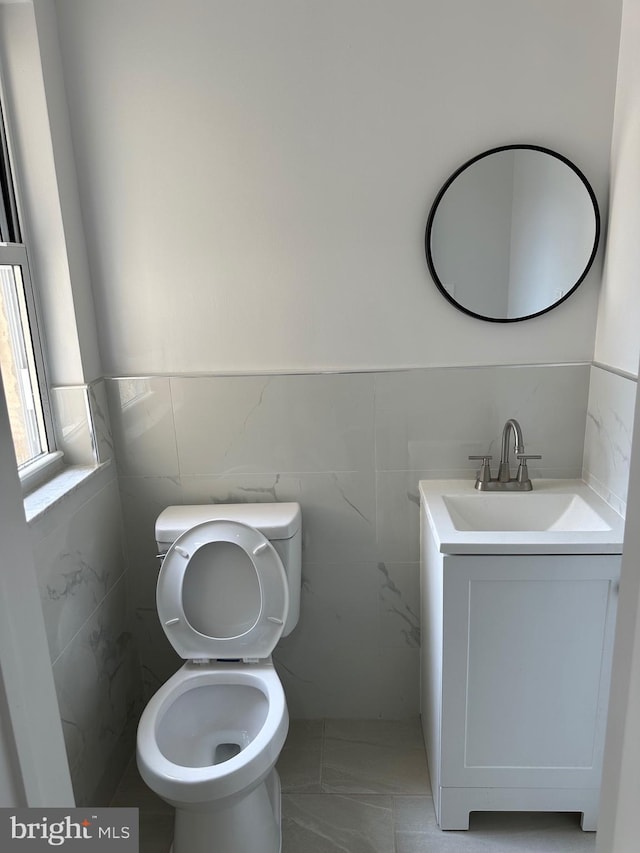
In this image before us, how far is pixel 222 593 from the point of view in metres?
1.94

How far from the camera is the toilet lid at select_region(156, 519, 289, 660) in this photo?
1.89 metres

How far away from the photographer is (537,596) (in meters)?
1.64

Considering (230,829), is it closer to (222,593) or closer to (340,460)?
(222,593)

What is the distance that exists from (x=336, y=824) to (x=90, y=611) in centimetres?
96

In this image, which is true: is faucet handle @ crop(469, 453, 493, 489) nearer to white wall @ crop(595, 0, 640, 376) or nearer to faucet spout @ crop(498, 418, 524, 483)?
faucet spout @ crop(498, 418, 524, 483)

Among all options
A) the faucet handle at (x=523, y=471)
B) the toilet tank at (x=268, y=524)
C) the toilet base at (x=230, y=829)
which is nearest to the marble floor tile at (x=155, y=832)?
the toilet base at (x=230, y=829)

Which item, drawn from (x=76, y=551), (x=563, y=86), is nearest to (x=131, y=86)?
(x=563, y=86)

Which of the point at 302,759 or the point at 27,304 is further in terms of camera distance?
the point at 302,759

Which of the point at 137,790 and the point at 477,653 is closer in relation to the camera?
the point at 477,653

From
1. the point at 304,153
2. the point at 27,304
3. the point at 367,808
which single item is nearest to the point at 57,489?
the point at 27,304

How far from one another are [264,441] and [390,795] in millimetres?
1160

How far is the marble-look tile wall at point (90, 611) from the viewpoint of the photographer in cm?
170

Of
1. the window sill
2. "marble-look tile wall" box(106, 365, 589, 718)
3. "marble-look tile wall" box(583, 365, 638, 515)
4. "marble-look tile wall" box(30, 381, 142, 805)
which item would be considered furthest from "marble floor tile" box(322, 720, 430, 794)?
the window sill

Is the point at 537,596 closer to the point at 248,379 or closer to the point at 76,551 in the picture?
the point at 248,379
